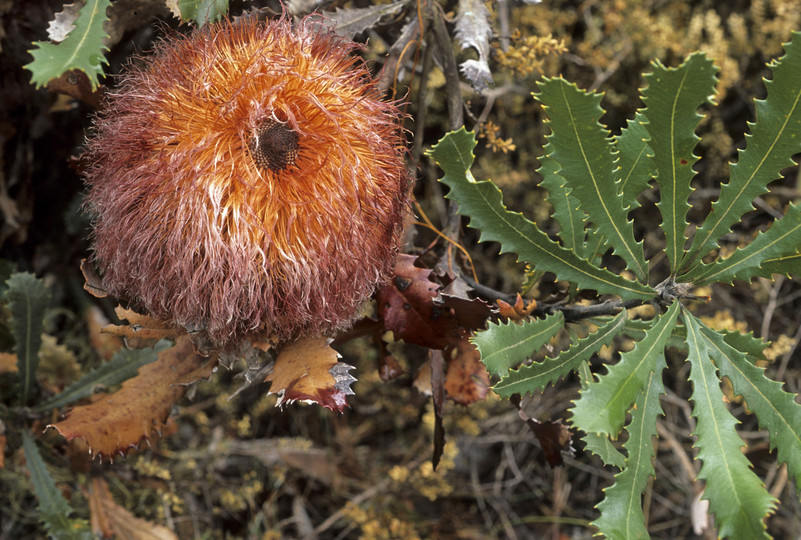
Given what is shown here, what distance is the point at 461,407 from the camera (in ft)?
6.49

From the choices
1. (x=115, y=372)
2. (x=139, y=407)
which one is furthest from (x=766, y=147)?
(x=115, y=372)

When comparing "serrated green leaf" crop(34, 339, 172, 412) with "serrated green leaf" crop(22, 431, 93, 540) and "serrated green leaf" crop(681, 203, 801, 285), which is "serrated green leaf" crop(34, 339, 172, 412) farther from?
"serrated green leaf" crop(681, 203, 801, 285)

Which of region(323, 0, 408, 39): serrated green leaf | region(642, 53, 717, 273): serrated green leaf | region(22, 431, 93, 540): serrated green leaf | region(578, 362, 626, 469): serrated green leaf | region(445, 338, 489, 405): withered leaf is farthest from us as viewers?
region(22, 431, 93, 540): serrated green leaf

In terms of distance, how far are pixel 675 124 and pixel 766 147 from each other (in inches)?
6.6

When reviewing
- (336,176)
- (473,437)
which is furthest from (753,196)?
(473,437)

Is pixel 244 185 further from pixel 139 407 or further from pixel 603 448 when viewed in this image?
pixel 603 448

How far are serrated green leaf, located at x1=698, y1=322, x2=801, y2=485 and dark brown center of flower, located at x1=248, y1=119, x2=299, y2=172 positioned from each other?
78 cm

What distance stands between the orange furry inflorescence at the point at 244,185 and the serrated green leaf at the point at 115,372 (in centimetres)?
38

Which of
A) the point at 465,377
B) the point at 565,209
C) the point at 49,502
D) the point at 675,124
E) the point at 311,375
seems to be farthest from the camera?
the point at 49,502

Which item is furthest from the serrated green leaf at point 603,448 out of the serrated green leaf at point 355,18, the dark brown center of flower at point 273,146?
the serrated green leaf at point 355,18

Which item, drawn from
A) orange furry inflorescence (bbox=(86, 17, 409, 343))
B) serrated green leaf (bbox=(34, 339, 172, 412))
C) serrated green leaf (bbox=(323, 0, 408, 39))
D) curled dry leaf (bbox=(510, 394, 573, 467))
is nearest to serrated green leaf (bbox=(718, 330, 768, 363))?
curled dry leaf (bbox=(510, 394, 573, 467))

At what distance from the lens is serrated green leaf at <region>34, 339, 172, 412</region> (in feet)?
4.71

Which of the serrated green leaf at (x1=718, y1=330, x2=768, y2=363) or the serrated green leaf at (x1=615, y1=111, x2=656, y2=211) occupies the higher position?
the serrated green leaf at (x1=615, y1=111, x2=656, y2=211)

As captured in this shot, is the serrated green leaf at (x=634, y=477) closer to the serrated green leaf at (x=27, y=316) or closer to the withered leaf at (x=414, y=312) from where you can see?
the withered leaf at (x=414, y=312)
